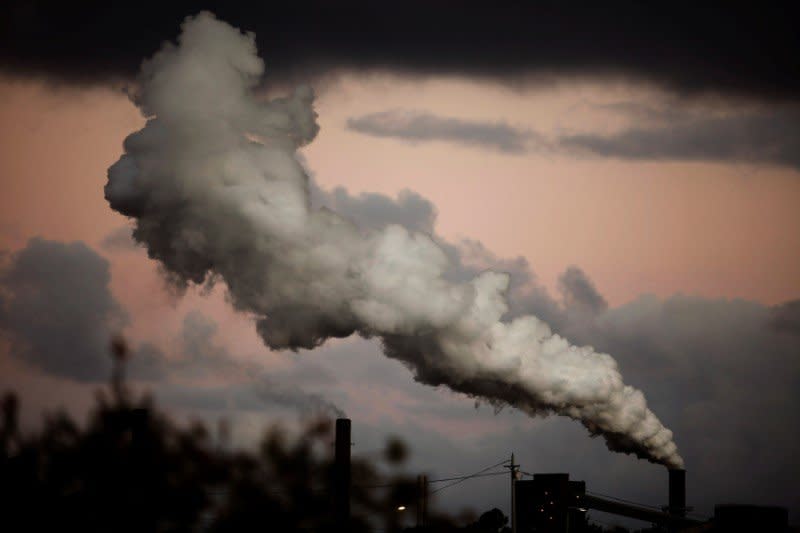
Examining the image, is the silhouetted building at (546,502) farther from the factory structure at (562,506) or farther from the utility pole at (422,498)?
the utility pole at (422,498)

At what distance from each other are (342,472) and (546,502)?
17986mm

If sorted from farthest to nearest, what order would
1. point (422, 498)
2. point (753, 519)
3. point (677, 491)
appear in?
point (677, 491) → point (422, 498) → point (753, 519)

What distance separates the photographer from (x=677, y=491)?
64125 millimetres

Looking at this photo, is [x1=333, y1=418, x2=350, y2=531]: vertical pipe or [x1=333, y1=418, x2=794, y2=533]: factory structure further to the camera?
[x1=333, y1=418, x2=794, y2=533]: factory structure

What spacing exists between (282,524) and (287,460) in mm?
2747

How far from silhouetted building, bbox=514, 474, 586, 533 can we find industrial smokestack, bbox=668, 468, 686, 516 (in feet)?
16.0

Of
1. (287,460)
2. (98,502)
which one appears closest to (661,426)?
(287,460)

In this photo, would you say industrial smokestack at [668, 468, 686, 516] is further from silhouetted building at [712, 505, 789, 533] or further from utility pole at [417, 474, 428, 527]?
silhouetted building at [712, 505, 789, 533]

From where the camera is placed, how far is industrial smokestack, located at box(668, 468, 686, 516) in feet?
210

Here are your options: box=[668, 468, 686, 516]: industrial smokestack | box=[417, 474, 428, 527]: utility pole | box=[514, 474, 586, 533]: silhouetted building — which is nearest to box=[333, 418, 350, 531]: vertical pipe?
box=[417, 474, 428, 527]: utility pole

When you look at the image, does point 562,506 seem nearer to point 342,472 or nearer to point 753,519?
point 342,472

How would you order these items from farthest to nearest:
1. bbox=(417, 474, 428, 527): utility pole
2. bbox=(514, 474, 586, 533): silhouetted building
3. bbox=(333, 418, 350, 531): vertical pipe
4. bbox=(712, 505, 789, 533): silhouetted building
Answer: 1. bbox=(514, 474, 586, 533): silhouetted building
2. bbox=(417, 474, 428, 527): utility pole
3. bbox=(333, 418, 350, 531): vertical pipe
4. bbox=(712, 505, 789, 533): silhouetted building

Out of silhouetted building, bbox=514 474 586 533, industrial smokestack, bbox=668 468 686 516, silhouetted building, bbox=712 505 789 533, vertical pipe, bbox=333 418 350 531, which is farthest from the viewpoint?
silhouetted building, bbox=514 474 586 533

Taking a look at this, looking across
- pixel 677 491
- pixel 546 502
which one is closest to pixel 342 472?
pixel 546 502
